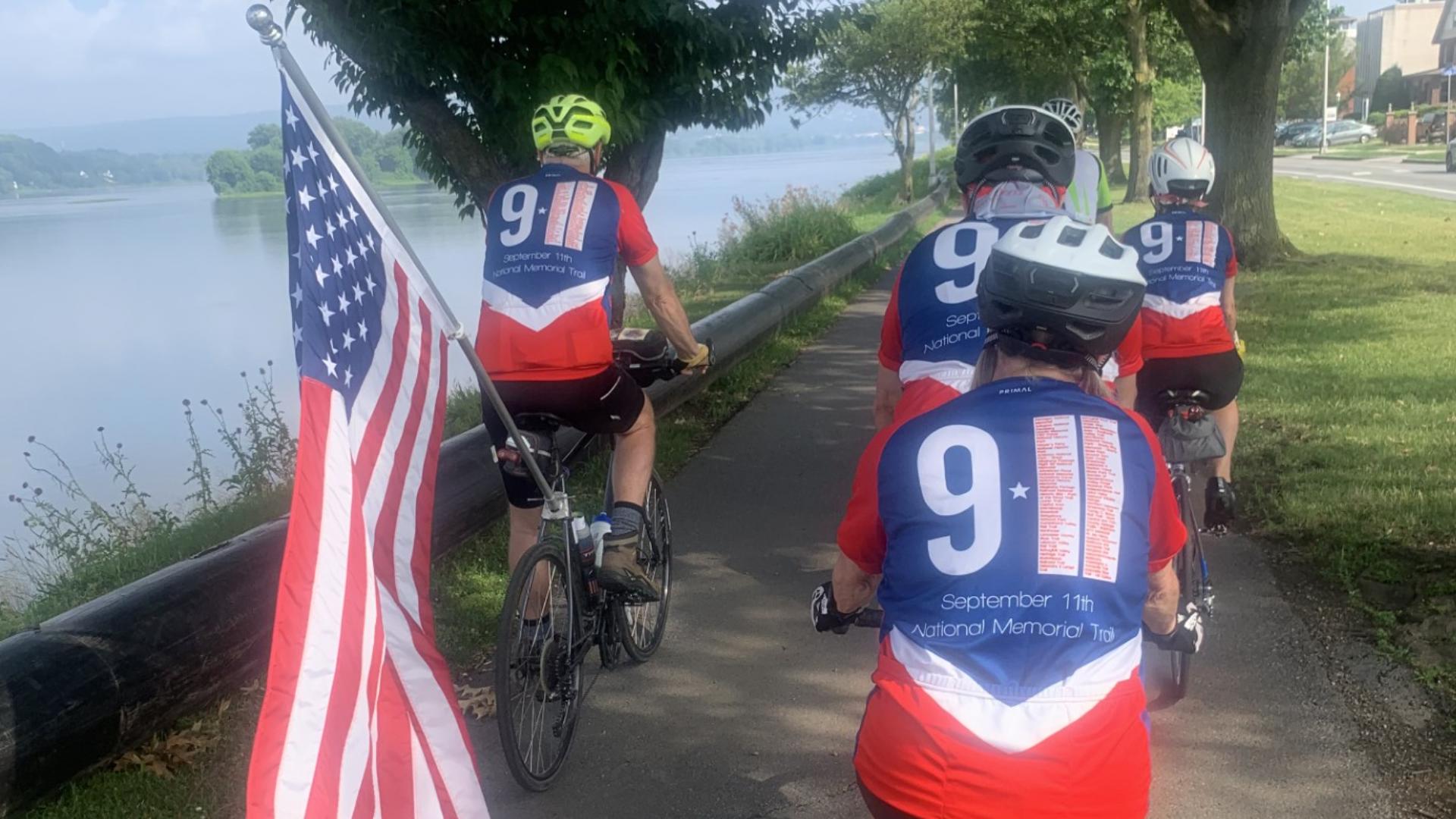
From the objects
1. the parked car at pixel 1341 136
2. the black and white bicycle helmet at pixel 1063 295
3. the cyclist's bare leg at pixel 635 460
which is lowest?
the parked car at pixel 1341 136

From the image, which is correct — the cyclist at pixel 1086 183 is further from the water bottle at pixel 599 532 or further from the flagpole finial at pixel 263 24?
the flagpole finial at pixel 263 24

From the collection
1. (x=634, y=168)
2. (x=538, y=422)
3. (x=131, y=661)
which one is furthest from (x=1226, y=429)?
(x=634, y=168)

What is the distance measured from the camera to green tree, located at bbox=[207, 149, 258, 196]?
12.3 meters

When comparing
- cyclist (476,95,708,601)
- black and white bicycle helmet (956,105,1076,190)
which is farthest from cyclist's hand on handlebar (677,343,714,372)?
black and white bicycle helmet (956,105,1076,190)

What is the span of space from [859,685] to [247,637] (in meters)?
2.29

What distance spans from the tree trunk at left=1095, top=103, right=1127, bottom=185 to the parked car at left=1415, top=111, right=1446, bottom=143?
19665 mm

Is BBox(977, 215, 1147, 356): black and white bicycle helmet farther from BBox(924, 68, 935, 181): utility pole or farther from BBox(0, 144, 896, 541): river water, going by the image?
BBox(924, 68, 935, 181): utility pole

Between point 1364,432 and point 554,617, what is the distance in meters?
5.79

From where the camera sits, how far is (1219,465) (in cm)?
530

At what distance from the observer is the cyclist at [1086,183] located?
575cm

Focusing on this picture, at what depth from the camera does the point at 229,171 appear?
41.9 ft

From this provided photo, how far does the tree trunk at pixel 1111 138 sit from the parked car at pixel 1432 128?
19665 mm

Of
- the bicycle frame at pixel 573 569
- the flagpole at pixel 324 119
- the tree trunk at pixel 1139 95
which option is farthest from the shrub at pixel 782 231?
the flagpole at pixel 324 119

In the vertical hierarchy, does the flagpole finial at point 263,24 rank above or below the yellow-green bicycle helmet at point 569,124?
above
